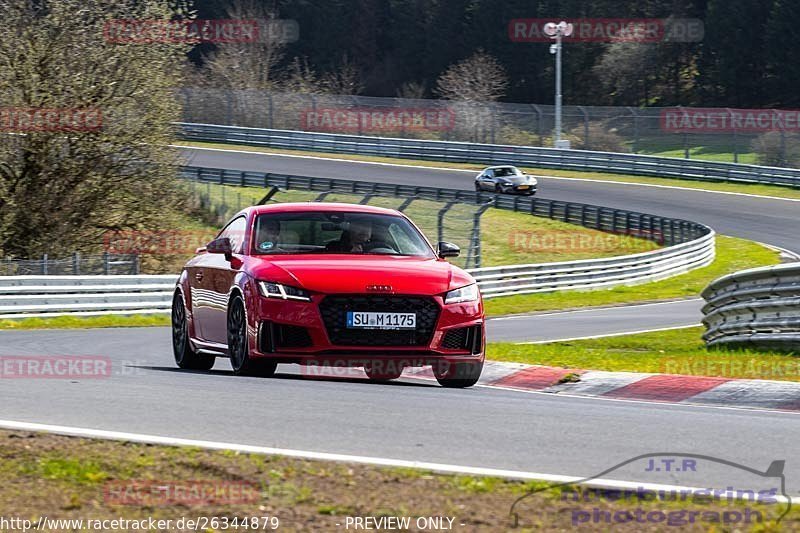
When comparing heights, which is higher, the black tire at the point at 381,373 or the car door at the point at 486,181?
the black tire at the point at 381,373

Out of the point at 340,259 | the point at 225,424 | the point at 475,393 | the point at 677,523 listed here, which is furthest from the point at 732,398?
the point at 677,523

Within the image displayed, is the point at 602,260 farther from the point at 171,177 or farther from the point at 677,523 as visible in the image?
the point at 677,523

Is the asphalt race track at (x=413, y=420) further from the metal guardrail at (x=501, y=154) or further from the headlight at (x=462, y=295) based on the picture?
the metal guardrail at (x=501, y=154)

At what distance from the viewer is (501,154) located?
61.1 meters

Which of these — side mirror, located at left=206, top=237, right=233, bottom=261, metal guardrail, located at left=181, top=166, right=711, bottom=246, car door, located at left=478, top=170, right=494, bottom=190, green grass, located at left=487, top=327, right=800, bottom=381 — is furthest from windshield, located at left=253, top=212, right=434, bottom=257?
car door, located at left=478, top=170, right=494, bottom=190

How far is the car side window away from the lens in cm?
1101

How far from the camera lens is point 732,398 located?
31.1ft

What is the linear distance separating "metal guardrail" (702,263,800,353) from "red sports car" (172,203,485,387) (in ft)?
12.3

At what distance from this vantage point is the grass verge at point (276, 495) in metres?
Answer: 4.99

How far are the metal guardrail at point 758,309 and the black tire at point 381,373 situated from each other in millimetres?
4032

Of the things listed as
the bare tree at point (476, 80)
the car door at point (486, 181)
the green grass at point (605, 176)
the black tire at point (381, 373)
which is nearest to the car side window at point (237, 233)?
the black tire at point (381, 373)

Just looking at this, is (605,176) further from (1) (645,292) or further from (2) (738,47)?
(2) (738,47)

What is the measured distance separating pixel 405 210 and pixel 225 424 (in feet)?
77.6

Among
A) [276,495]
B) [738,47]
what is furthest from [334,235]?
[738,47]
